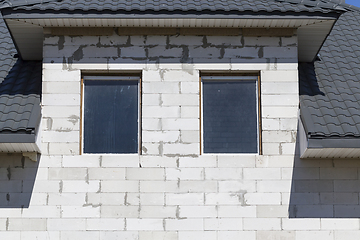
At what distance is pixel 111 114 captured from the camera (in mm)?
9492

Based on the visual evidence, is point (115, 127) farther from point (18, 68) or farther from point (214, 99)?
point (18, 68)

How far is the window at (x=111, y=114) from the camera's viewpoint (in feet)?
30.8

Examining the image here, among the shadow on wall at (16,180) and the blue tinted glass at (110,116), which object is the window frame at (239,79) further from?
the shadow on wall at (16,180)

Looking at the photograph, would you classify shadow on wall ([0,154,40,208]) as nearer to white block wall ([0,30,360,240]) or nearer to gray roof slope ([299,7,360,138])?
white block wall ([0,30,360,240])

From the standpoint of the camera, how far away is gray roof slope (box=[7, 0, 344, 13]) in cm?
909

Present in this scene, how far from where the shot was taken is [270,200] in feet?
30.0

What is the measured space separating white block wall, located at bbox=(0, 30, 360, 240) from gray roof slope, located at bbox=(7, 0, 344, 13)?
0.78 m

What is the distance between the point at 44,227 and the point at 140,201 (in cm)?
168

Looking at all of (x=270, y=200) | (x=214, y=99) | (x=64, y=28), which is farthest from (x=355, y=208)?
(x=64, y=28)

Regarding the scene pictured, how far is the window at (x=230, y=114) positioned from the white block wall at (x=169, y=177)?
199mm

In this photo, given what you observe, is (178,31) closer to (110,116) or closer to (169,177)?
(110,116)

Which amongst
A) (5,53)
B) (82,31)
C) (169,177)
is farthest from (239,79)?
(5,53)

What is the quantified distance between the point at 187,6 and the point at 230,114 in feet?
6.69

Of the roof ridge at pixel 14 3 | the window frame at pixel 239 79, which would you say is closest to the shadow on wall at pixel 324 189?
the window frame at pixel 239 79
